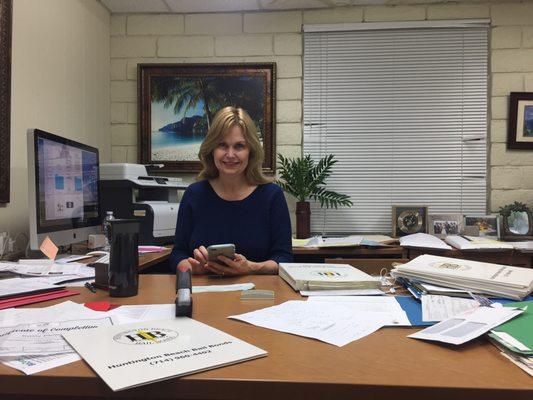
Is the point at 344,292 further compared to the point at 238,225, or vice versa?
the point at 238,225

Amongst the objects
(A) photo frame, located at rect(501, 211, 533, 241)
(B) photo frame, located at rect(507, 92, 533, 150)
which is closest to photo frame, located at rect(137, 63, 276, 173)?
(A) photo frame, located at rect(501, 211, 533, 241)

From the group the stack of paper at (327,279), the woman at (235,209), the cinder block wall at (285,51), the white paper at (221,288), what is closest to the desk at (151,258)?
the woman at (235,209)

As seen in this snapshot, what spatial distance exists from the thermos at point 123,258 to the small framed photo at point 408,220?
7.44 feet

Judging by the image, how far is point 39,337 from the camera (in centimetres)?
79

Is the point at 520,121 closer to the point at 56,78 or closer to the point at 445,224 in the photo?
the point at 445,224

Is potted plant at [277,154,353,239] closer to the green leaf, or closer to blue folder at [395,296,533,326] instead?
the green leaf

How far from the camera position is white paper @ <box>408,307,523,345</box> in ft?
2.55

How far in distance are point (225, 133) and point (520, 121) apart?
228 cm

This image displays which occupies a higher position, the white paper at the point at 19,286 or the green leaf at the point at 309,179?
the green leaf at the point at 309,179

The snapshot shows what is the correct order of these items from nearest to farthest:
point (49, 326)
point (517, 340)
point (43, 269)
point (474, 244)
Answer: point (517, 340), point (49, 326), point (43, 269), point (474, 244)

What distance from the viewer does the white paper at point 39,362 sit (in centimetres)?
A: 67

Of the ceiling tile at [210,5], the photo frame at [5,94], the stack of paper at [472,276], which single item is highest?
the ceiling tile at [210,5]

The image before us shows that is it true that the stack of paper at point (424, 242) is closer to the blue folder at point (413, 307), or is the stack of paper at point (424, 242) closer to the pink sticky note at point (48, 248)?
the blue folder at point (413, 307)

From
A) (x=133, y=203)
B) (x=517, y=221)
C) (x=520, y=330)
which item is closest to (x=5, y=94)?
(x=133, y=203)
